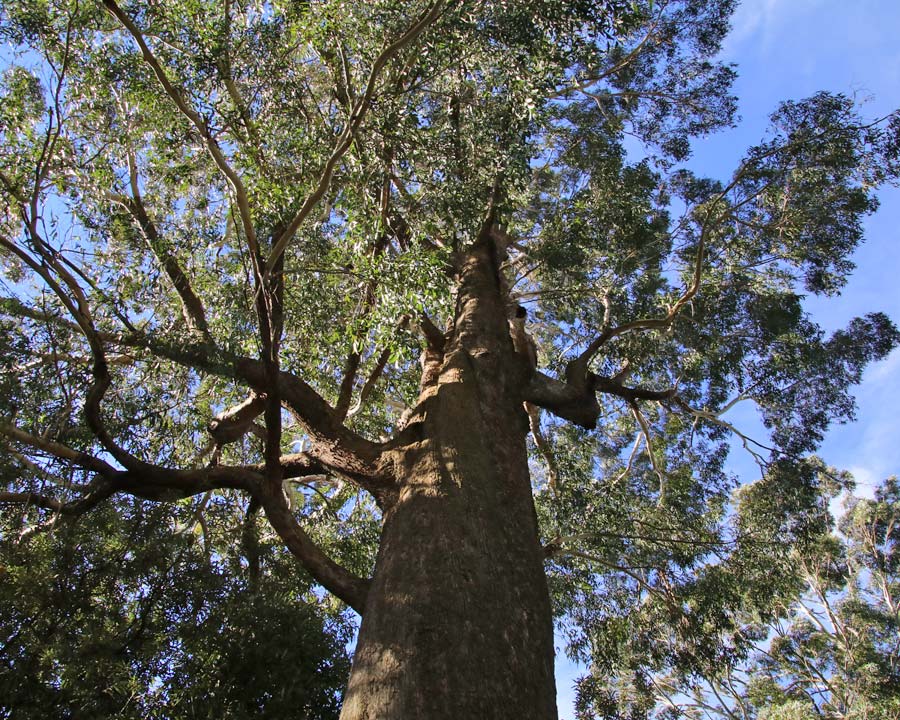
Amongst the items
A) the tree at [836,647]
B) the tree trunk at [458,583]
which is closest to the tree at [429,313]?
the tree trunk at [458,583]

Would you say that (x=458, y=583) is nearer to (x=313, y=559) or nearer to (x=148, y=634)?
(x=313, y=559)

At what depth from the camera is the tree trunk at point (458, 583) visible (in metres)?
2.34

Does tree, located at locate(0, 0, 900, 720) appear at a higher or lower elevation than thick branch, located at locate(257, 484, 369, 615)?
higher

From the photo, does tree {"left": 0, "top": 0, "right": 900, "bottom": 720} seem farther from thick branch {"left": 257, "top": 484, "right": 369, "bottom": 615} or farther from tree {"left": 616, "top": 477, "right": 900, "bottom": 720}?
tree {"left": 616, "top": 477, "right": 900, "bottom": 720}

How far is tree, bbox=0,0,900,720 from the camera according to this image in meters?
3.46

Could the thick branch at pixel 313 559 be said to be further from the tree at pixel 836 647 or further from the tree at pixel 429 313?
the tree at pixel 836 647

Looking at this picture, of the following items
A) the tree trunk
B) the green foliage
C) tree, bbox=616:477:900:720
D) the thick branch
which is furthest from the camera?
tree, bbox=616:477:900:720

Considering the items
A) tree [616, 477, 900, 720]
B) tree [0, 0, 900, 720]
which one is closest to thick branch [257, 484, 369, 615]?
tree [0, 0, 900, 720]

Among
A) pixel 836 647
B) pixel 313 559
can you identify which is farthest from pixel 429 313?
pixel 836 647

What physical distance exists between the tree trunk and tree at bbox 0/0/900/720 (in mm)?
15

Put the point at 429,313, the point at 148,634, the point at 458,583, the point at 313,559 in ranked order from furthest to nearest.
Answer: the point at 429,313 → the point at 148,634 → the point at 313,559 → the point at 458,583

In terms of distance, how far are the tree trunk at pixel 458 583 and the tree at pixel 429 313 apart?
0.05 feet

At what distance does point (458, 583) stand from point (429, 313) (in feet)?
11.2

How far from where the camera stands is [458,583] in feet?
9.04
